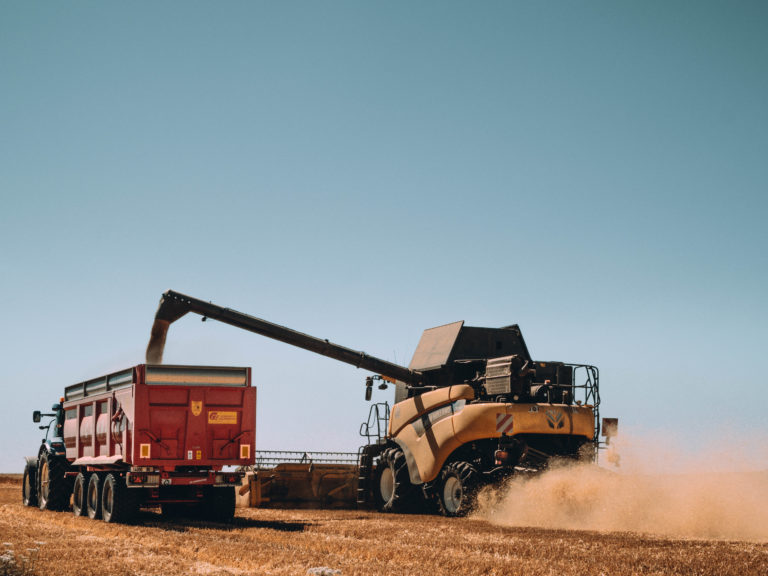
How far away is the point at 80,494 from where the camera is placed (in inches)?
722

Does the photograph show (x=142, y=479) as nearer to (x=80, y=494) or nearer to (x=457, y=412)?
(x=80, y=494)

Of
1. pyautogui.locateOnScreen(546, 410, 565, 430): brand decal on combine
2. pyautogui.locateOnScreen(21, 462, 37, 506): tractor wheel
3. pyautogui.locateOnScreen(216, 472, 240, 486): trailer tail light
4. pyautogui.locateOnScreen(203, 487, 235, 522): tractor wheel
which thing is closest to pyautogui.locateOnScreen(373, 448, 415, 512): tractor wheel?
pyautogui.locateOnScreen(546, 410, 565, 430): brand decal on combine

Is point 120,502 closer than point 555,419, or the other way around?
point 120,502

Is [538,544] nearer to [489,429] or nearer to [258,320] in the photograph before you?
[489,429]

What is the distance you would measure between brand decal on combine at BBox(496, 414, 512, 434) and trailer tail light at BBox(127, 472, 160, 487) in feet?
21.4

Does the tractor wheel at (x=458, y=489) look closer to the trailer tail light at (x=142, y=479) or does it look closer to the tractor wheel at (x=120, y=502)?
the trailer tail light at (x=142, y=479)

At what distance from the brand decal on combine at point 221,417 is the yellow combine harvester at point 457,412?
416cm

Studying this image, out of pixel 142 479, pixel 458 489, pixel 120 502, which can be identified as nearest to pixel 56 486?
pixel 120 502

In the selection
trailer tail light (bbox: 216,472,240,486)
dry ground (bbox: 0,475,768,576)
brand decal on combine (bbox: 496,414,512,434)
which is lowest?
dry ground (bbox: 0,475,768,576)

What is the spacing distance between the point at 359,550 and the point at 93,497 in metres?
8.01

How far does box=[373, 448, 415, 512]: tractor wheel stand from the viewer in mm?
20188

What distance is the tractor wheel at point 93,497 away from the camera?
17117 millimetres

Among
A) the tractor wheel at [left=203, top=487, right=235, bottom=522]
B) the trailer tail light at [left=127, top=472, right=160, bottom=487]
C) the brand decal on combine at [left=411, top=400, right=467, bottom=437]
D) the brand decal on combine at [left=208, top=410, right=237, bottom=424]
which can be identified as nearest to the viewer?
the trailer tail light at [left=127, top=472, right=160, bottom=487]

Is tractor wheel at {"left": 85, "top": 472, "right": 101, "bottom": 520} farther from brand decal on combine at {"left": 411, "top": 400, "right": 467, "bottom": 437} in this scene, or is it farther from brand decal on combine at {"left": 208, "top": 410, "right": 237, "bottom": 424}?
brand decal on combine at {"left": 411, "top": 400, "right": 467, "bottom": 437}
